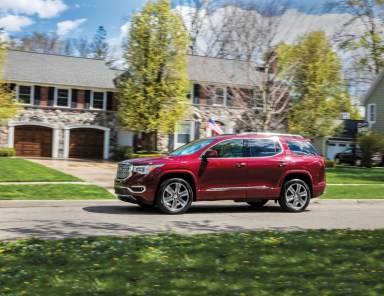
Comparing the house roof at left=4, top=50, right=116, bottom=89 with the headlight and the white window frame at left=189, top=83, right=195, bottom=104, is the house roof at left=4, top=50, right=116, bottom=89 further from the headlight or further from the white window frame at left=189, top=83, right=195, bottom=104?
the headlight

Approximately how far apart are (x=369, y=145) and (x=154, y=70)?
50.3 feet

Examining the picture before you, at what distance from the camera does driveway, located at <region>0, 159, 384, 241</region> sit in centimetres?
871

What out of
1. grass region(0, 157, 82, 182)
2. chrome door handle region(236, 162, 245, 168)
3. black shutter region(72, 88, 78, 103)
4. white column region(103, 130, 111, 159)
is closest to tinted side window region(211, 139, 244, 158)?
chrome door handle region(236, 162, 245, 168)

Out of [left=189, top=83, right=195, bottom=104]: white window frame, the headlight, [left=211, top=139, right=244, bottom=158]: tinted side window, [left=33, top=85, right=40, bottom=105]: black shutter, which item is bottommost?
the headlight

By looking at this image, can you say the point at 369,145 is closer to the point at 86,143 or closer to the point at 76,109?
the point at 86,143

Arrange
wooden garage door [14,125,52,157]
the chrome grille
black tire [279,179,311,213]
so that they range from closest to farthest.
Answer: the chrome grille
black tire [279,179,311,213]
wooden garage door [14,125,52,157]

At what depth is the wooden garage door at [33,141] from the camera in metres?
34.6

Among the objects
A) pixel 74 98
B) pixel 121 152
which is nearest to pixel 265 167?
pixel 121 152

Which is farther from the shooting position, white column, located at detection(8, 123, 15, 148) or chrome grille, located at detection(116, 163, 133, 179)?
white column, located at detection(8, 123, 15, 148)

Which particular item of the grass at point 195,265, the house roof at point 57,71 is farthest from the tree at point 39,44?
the grass at point 195,265

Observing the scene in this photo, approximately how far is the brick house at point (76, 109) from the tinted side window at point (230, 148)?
21.6 m

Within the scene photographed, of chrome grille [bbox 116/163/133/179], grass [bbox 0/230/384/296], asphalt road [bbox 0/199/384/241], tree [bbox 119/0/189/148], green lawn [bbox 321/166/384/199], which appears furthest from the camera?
tree [bbox 119/0/189/148]

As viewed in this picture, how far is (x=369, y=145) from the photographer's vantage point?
3281cm

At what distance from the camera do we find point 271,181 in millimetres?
11789
